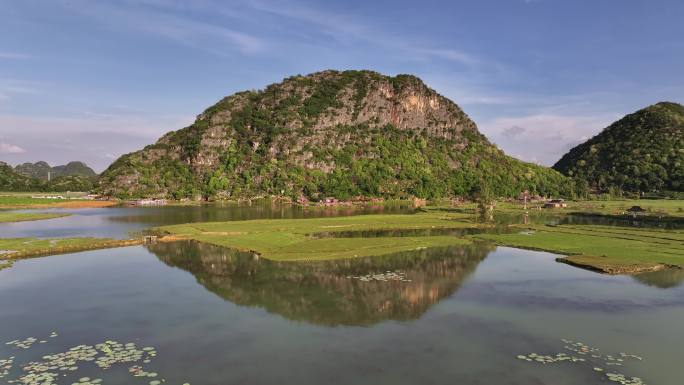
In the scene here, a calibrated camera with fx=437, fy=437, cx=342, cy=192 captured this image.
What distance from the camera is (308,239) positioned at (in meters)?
61.6

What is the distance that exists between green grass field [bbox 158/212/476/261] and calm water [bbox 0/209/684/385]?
5055 mm

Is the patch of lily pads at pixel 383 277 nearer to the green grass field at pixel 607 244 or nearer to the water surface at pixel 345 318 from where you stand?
the water surface at pixel 345 318

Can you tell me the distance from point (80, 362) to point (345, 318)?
1520cm

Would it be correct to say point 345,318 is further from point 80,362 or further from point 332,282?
point 80,362

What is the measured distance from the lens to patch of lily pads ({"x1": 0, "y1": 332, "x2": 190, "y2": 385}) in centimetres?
1975

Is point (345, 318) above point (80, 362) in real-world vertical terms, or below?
above

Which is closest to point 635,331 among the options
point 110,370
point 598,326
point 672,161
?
point 598,326

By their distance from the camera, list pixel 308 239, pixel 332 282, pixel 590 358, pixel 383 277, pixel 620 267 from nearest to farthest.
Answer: pixel 590 358 < pixel 332 282 < pixel 383 277 < pixel 620 267 < pixel 308 239

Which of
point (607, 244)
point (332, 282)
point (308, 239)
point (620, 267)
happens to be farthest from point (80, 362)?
point (607, 244)

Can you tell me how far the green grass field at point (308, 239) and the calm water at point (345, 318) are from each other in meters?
5.05

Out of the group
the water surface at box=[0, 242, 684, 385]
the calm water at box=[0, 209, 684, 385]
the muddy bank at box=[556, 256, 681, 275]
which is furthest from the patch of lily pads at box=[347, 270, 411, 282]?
the muddy bank at box=[556, 256, 681, 275]

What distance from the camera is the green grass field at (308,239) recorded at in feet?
170

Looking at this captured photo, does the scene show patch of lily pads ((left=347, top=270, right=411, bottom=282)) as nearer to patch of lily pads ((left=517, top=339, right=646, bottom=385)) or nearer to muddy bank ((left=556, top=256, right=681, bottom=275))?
patch of lily pads ((left=517, top=339, right=646, bottom=385))

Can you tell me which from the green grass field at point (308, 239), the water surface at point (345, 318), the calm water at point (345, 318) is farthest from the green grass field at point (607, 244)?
the green grass field at point (308, 239)
